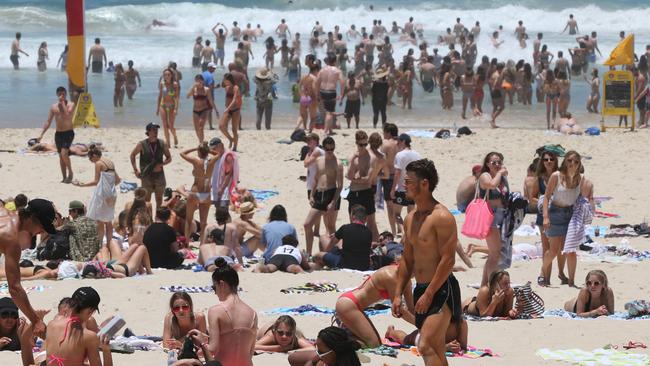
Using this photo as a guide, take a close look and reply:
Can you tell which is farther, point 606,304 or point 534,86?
point 534,86

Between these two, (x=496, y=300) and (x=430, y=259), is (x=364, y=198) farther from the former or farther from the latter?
(x=430, y=259)

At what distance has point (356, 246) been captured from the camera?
10516 mm

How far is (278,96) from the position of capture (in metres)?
27.1

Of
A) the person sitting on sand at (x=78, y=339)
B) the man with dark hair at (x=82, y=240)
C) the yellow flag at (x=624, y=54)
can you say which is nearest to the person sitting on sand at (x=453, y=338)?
the person sitting on sand at (x=78, y=339)

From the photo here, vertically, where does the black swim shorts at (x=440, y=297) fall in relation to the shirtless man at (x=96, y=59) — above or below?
below

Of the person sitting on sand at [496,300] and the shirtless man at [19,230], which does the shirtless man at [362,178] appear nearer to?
the person sitting on sand at [496,300]

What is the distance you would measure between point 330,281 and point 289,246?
68 centimetres

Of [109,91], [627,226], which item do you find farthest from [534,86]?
[627,226]

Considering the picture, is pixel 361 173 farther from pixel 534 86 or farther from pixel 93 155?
pixel 534 86

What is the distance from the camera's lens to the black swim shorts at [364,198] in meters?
11.7

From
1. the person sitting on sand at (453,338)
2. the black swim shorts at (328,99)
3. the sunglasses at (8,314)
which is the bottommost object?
the person sitting on sand at (453,338)

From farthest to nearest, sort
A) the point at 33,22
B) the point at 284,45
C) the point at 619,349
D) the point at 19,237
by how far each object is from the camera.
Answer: the point at 33,22 < the point at 284,45 < the point at 619,349 < the point at 19,237

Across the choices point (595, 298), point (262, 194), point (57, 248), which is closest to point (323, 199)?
point (57, 248)

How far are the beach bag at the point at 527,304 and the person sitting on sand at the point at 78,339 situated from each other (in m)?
3.59
